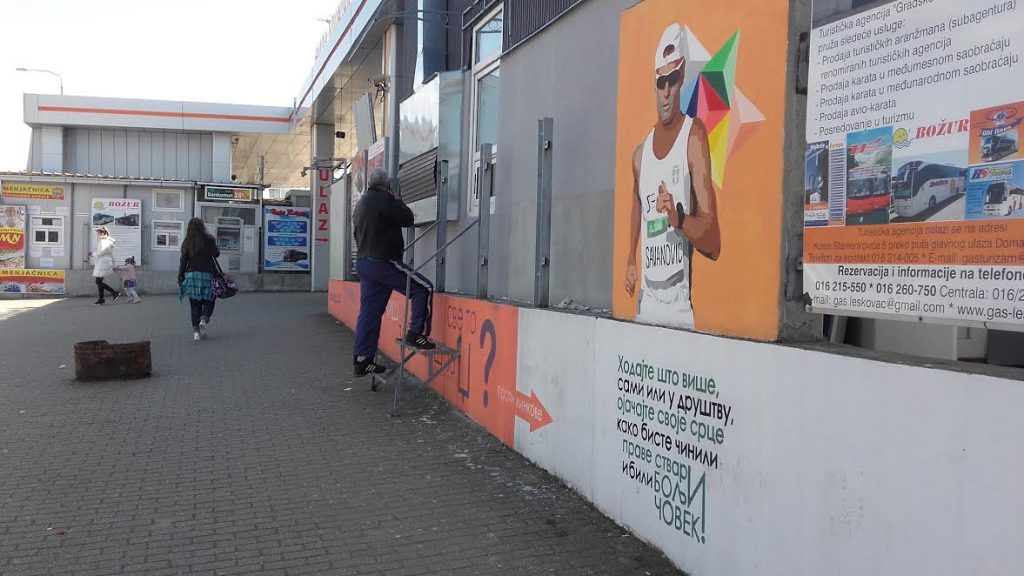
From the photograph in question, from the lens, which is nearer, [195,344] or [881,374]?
[881,374]

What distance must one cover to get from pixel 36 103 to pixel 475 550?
77.0 ft

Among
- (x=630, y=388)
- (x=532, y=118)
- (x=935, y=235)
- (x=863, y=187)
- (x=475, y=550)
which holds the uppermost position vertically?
(x=532, y=118)

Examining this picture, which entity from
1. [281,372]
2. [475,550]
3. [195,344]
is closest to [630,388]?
[475,550]

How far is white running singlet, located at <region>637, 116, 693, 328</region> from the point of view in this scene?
371 cm

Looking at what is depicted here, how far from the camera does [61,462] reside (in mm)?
5246

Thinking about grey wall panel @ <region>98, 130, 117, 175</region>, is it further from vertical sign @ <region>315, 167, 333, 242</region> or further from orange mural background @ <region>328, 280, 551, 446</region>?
orange mural background @ <region>328, 280, 551, 446</region>

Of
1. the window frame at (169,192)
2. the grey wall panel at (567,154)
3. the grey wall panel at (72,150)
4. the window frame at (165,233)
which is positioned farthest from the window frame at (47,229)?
the grey wall panel at (567,154)

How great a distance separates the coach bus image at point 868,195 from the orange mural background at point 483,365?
277cm

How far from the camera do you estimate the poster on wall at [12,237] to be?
20453mm

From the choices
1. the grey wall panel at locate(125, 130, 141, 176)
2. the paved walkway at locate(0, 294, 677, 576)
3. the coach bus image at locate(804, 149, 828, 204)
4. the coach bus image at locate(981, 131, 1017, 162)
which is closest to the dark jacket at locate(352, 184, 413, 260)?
the paved walkway at locate(0, 294, 677, 576)

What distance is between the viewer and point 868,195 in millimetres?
2633

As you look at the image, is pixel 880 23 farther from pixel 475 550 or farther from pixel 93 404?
pixel 93 404

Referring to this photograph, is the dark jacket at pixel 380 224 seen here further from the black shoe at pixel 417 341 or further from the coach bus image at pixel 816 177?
the coach bus image at pixel 816 177

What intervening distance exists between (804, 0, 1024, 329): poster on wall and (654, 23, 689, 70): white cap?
95 centimetres
